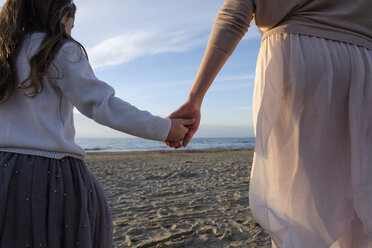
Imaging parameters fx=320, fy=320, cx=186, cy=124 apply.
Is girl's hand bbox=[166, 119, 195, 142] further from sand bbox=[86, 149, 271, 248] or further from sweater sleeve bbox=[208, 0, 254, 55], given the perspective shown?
sand bbox=[86, 149, 271, 248]

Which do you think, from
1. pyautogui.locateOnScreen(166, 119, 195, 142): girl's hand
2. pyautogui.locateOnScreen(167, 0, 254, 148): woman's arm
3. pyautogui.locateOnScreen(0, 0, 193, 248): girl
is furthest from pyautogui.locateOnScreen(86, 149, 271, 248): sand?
pyautogui.locateOnScreen(167, 0, 254, 148): woman's arm

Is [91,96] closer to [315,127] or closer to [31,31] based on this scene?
[31,31]

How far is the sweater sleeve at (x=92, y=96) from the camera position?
52.4 inches

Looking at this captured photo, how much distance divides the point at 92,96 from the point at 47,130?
0.76ft

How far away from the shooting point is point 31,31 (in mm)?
1442

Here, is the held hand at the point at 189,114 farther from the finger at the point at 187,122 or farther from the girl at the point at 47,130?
the girl at the point at 47,130

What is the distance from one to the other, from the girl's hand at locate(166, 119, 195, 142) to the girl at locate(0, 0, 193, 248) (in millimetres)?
86

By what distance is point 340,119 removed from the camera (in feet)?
4.00

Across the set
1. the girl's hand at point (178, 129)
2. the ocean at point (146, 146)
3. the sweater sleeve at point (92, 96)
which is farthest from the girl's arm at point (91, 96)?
the ocean at point (146, 146)

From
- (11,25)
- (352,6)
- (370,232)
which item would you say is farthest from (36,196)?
(352,6)

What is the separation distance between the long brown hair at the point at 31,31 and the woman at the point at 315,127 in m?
0.80

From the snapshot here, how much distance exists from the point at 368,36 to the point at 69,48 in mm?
1233

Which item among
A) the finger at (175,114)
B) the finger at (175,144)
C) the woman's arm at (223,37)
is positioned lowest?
the finger at (175,144)

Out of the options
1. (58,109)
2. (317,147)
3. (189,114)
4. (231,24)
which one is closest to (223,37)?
(231,24)
